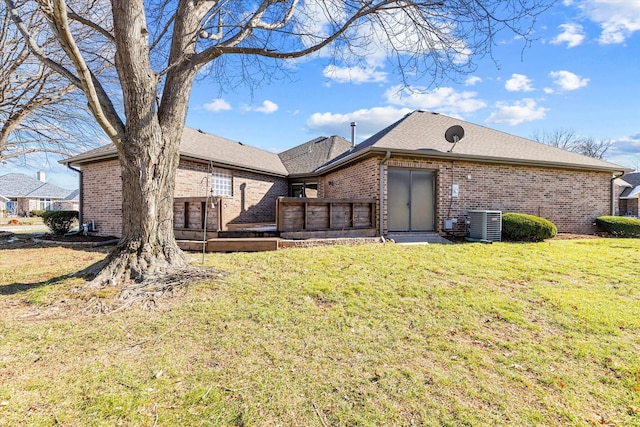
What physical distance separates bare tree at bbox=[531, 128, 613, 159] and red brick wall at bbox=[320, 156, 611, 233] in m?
35.8

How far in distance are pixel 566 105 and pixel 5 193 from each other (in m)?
56.0

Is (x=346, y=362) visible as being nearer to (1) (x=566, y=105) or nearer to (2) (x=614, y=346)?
(2) (x=614, y=346)

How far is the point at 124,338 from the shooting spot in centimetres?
327

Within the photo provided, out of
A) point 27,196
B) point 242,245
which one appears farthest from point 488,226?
point 27,196

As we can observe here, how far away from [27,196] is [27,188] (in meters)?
2.71

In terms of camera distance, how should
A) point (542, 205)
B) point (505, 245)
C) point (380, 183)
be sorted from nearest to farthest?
point (505, 245) → point (380, 183) → point (542, 205)

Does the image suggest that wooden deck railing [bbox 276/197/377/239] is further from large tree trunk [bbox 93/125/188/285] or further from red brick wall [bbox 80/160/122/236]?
red brick wall [bbox 80/160/122/236]

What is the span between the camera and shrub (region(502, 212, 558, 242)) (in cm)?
944

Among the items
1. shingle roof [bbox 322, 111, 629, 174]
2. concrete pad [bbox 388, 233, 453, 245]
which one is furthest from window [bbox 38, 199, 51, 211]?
concrete pad [bbox 388, 233, 453, 245]

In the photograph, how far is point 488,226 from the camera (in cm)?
949

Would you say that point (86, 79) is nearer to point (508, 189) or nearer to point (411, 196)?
point (411, 196)

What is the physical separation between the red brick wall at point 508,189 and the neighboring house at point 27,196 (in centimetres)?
4517

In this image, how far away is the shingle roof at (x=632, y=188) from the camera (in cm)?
2750

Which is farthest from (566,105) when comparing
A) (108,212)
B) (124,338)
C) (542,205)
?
(108,212)
